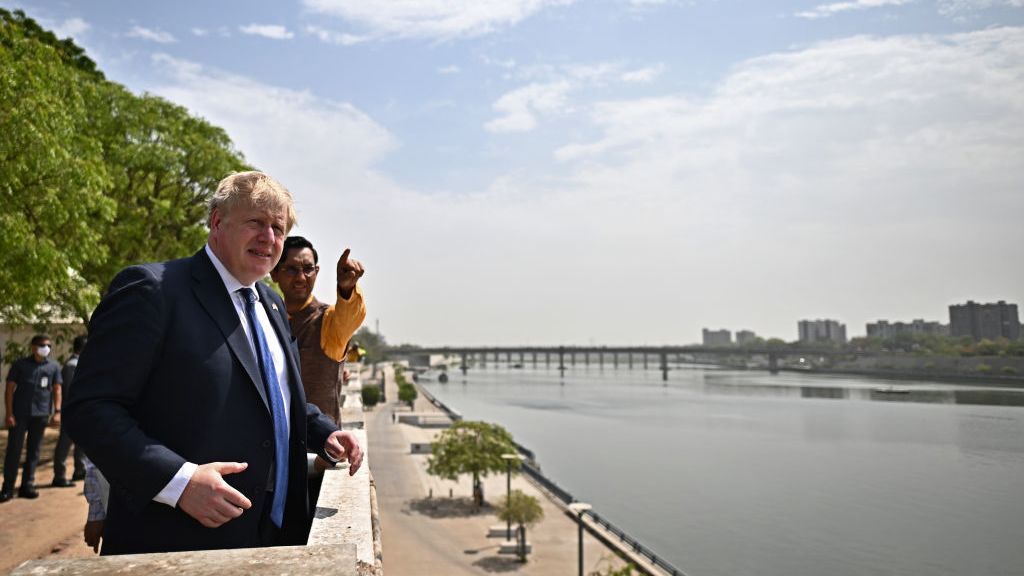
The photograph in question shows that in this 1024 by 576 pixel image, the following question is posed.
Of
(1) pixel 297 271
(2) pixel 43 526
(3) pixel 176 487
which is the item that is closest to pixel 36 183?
(2) pixel 43 526

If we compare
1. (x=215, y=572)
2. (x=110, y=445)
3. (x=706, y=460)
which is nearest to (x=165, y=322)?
(x=110, y=445)

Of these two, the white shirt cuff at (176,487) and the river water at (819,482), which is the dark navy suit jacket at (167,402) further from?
the river water at (819,482)

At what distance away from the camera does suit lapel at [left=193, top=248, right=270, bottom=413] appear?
6.48ft

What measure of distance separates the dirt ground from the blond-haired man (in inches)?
186

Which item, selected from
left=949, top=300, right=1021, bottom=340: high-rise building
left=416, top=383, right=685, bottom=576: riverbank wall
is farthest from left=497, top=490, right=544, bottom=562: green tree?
left=949, top=300, right=1021, bottom=340: high-rise building

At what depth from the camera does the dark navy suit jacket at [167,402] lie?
1.69 meters

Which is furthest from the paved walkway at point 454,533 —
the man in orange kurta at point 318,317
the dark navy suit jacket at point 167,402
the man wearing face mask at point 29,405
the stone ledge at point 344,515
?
the dark navy suit jacket at point 167,402

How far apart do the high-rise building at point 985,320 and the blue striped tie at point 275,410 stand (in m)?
46.9

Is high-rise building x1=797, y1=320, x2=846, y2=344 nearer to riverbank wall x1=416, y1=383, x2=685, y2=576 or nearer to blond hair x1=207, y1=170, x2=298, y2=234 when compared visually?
riverbank wall x1=416, y1=383, x2=685, y2=576

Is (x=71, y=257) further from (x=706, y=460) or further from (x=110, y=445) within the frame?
(x=706, y=460)

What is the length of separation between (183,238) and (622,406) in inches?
2812

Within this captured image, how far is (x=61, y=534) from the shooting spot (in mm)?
6770

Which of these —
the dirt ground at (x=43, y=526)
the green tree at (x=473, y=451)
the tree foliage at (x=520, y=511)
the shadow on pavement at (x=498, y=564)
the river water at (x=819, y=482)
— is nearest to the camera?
the dirt ground at (x=43, y=526)

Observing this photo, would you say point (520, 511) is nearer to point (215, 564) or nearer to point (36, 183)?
point (36, 183)
